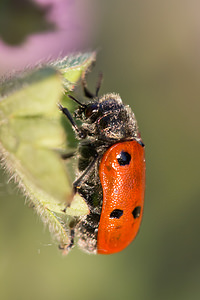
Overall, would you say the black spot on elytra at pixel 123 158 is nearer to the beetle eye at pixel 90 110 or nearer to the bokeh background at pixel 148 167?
the beetle eye at pixel 90 110

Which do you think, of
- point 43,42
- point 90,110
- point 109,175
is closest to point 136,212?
point 109,175

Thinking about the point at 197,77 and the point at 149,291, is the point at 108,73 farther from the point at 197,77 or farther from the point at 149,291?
the point at 149,291

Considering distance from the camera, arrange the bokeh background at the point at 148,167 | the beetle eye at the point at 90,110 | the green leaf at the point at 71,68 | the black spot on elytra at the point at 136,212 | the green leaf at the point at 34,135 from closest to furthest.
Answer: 1. the green leaf at the point at 34,135
2. the green leaf at the point at 71,68
3. the beetle eye at the point at 90,110
4. the black spot on elytra at the point at 136,212
5. the bokeh background at the point at 148,167

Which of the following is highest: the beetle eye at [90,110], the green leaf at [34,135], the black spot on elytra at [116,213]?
the beetle eye at [90,110]

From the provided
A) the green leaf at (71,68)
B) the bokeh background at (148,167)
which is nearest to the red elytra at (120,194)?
the green leaf at (71,68)

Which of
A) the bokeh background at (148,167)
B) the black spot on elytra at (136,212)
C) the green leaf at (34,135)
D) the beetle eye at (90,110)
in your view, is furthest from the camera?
the bokeh background at (148,167)

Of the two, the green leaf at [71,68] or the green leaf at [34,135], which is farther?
the green leaf at [71,68]

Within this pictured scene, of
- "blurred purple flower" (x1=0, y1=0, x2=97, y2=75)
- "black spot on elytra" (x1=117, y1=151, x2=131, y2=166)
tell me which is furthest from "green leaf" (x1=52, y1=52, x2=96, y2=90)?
"black spot on elytra" (x1=117, y1=151, x2=131, y2=166)

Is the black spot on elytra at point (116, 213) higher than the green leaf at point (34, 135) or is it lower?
higher

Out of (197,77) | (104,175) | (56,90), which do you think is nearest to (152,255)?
(197,77)
